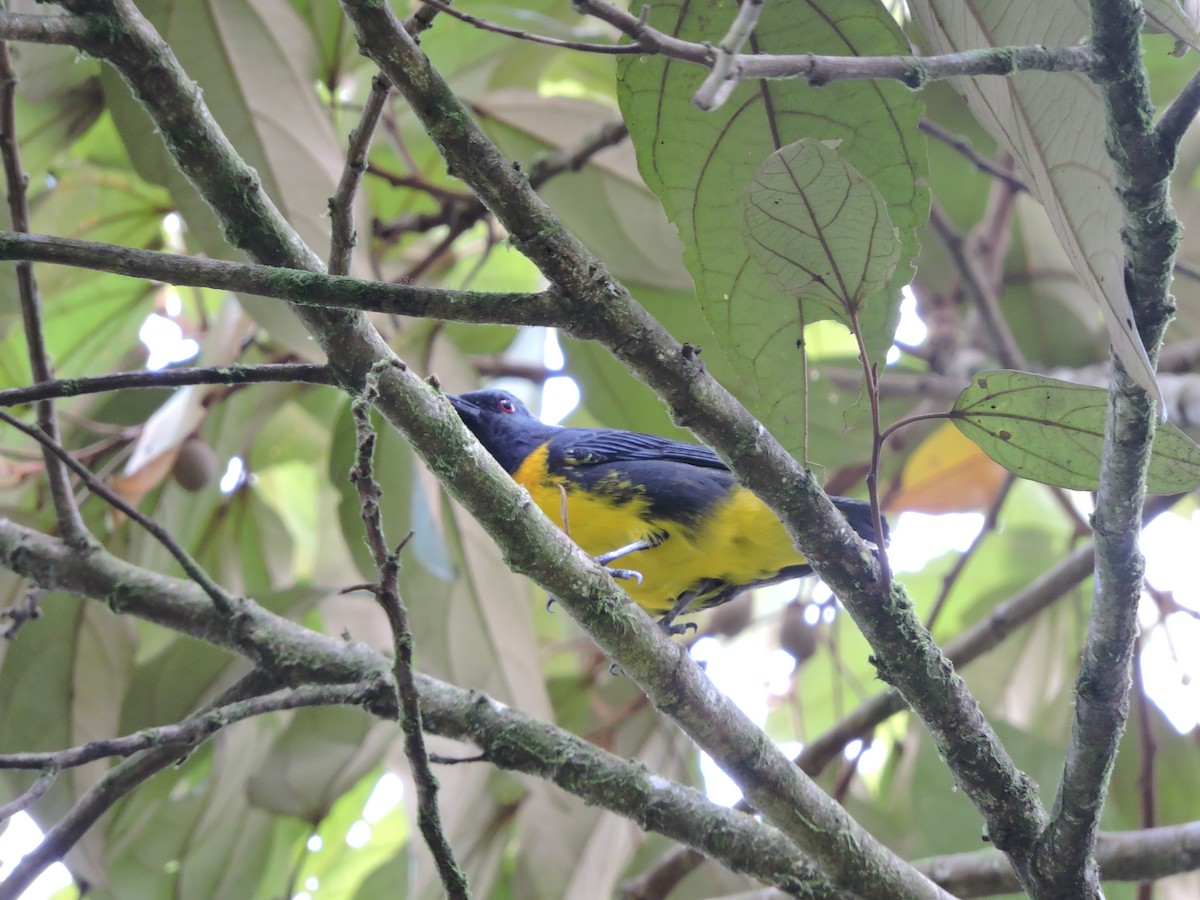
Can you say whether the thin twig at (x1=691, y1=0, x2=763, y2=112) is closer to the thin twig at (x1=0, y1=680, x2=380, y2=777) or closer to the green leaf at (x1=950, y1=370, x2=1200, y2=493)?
the green leaf at (x1=950, y1=370, x2=1200, y2=493)

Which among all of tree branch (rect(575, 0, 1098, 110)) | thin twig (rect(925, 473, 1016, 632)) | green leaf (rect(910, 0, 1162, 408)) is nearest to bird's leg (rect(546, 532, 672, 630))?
thin twig (rect(925, 473, 1016, 632))

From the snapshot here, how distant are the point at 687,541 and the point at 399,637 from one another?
186 centimetres

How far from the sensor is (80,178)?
148 inches

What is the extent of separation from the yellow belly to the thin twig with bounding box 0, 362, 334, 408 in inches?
66.9

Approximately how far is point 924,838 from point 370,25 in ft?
8.71

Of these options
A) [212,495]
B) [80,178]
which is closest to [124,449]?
[212,495]

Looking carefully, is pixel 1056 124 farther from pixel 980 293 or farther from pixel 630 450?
pixel 980 293

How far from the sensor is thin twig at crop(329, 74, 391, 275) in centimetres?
147

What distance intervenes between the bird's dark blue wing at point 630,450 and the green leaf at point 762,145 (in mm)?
1493

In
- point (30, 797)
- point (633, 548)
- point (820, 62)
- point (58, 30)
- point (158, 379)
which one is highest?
point (633, 548)

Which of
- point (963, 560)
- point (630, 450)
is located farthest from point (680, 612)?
point (963, 560)

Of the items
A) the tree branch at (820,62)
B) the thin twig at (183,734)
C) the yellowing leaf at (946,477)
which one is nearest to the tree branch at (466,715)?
the thin twig at (183,734)

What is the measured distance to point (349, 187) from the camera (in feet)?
4.93

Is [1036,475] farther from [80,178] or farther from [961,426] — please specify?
[80,178]
